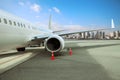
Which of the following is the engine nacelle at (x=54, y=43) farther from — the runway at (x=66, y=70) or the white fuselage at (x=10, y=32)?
the runway at (x=66, y=70)

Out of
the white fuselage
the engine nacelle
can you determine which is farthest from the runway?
the engine nacelle

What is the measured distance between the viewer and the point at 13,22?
7.95 metres

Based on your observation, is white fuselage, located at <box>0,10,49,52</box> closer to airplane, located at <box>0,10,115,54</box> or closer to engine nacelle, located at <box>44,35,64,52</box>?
airplane, located at <box>0,10,115,54</box>

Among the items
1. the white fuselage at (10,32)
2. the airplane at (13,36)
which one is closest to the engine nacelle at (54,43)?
the airplane at (13,36)

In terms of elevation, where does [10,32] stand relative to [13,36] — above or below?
above

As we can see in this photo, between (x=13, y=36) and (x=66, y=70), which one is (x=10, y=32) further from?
(x=66, y=70)

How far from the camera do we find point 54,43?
9.96 m

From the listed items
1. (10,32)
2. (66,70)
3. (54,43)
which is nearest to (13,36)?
(10,32)

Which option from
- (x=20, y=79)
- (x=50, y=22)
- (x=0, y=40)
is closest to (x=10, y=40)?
(x=0, y=40)

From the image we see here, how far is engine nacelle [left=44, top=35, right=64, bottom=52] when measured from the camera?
886 cm

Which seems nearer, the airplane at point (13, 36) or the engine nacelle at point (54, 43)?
the airplane at point (13, 36)

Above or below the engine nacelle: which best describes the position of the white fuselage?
above

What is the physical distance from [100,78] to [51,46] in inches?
230

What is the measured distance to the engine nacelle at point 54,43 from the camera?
886 cm
